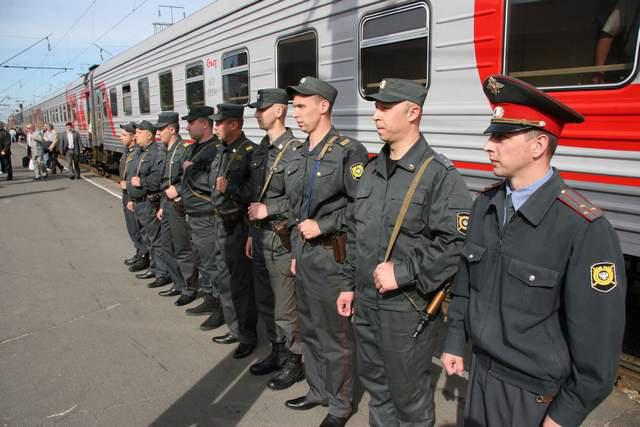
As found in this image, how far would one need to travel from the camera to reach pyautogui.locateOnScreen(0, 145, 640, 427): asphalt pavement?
303 centimetres

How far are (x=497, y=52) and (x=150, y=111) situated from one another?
25.4ft

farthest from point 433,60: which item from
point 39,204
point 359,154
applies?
point 39,204

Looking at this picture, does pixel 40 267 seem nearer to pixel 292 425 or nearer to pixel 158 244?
pixel 158 244

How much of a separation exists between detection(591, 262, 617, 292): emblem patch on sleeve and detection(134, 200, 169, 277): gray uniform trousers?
15.9 ft

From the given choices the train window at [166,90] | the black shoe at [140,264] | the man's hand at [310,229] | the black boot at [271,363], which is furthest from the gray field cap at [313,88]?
the train window at [166,90]

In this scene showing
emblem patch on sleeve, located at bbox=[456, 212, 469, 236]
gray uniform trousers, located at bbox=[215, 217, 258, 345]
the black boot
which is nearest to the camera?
emblem patch on sleeve, located at bbox=[456, 212, 469, 236]

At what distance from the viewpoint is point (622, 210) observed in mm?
2578

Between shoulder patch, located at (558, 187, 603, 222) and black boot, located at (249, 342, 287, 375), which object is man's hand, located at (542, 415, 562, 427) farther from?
black boot, located at (249, 342, 287, 375)

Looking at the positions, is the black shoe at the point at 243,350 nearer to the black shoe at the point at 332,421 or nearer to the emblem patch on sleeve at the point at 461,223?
the black shoe at the point at 332,421

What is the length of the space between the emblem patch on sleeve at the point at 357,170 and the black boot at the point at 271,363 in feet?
5.15

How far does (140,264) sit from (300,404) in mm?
3797

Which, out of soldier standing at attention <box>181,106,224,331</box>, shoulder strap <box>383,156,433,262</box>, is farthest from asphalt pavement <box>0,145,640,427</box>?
shoulder strap <box>383,156,433,262</box>

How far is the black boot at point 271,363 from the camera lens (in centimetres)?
356

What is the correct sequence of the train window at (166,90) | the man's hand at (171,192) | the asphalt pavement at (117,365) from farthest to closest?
1. the train window at (166,90)
2. the man's hand at (171,192)
3. the asphalt pavement at (117,365)
